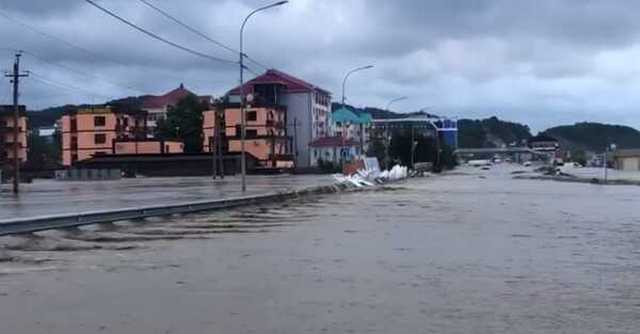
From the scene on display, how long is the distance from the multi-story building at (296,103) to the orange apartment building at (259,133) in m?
11.0

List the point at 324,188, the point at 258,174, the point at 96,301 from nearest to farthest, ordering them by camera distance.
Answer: the point at 96,301
the point at 324,188
the point at 258,174

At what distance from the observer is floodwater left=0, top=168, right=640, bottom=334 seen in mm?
9781

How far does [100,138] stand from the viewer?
142875 mm

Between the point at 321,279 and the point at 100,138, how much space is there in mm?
134236

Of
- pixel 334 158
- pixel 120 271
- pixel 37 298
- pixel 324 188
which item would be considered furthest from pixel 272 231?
pixel 334 158

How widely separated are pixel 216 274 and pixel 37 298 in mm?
3168

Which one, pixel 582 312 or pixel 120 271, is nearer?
pixel 582 312

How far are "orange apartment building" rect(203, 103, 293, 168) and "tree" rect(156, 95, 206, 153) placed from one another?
8338 millimetres

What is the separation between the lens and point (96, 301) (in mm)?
11117

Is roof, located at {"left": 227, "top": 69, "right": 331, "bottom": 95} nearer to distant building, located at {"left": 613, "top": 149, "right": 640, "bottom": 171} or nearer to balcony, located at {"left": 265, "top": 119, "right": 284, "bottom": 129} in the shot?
balcony, located at {"left": 265, "top": 119, "right": 284, "bottom": 129}

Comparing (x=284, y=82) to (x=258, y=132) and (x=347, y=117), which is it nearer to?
(x=258, y=132)

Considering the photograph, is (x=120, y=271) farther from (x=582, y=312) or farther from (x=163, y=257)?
(x=582, y=312)

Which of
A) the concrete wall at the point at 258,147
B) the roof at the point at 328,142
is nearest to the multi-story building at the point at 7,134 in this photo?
the concrete wall at the point at 258,147

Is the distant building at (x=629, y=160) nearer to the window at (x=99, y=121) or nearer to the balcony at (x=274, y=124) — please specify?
the balcony at (x=274, y=124)
